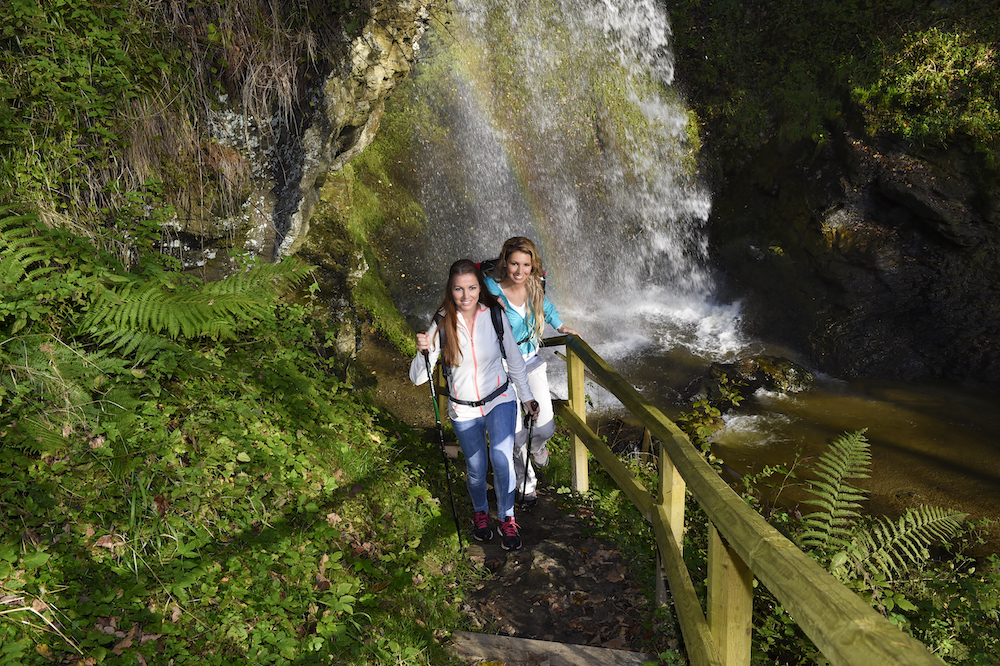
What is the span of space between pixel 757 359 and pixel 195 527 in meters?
9.17

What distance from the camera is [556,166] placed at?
12.3 meters

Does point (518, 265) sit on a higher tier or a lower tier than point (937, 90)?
lower

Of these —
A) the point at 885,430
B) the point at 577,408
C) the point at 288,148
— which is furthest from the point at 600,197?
the point at 577,408

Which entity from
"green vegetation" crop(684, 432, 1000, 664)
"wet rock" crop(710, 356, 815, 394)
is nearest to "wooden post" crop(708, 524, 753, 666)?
"green vegetation" crop(684, 432, 1000, 664)

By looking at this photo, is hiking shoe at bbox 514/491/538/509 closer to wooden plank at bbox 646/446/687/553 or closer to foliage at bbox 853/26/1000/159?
wooden plank at bbox 646/446/687/553

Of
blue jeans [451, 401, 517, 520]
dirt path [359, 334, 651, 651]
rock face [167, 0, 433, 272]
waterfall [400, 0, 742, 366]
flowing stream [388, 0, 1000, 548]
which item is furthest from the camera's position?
waterfall [400, 0, 742, 366]

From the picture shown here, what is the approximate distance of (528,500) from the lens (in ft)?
Result: 17.2

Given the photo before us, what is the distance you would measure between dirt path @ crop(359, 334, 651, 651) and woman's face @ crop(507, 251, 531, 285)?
2.11m

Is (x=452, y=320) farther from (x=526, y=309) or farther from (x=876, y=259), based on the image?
(x=876, y=259)

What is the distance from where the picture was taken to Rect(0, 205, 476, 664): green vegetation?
2.89 metres

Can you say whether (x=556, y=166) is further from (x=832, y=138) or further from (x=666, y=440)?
(x=666, y=440)

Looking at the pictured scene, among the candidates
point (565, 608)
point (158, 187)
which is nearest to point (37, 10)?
point (158, 187)

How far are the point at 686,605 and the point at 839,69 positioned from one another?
1205 cm

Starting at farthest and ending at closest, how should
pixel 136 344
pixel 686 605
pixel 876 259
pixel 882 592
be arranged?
pixel 876 259, pixel 136 344, pixel 882 592, pixel 686 605
